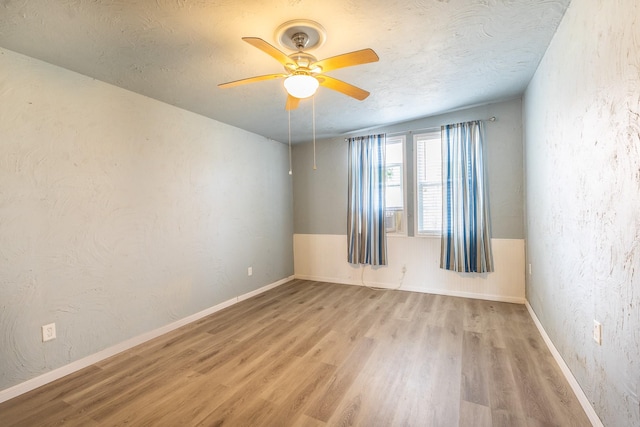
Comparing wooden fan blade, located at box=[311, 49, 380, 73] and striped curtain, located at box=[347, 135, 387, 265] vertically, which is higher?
wooden fan blade, located at box=[311, 49, 380, 73]

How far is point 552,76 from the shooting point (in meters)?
2.21

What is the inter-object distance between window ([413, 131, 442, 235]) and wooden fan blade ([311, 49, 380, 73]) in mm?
2564

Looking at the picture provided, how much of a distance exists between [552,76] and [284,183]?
3694 mm

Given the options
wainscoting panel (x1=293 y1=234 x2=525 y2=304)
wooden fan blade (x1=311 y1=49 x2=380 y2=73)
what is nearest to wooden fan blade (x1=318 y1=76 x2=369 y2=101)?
wooden fan blade (x1=311 y1=49 x2=380 y2=73)

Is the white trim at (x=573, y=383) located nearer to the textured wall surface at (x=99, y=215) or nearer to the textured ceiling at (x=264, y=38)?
the textured ceiling at (x=264, y=38)

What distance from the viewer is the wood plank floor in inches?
67.4

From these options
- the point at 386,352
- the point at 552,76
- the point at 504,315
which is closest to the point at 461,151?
the point at 552,76

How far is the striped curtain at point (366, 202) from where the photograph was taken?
4.28 metres

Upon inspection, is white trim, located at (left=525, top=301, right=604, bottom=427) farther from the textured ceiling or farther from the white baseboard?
the textured ceiling

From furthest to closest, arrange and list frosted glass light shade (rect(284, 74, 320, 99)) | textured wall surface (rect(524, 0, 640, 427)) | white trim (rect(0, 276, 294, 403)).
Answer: white trim (rect(0, 276, 294, 403))
frosted glass light shade (rect(284, 74, 320, 99))
textured wall surface (rect(524, 0, 640, 427))

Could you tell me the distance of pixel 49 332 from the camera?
213 cm

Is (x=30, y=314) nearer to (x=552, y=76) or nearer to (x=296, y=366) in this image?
(x=296, y=366)

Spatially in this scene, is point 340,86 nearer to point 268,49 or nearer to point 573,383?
point 268,49

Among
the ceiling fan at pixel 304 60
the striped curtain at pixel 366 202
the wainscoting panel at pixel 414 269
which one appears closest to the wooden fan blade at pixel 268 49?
the ceiling fan at pixel 304 60
